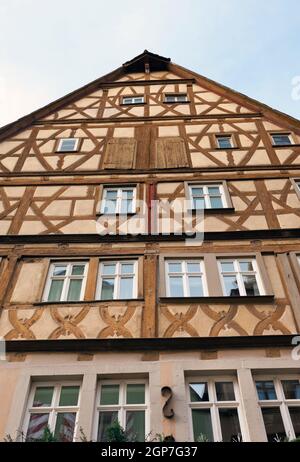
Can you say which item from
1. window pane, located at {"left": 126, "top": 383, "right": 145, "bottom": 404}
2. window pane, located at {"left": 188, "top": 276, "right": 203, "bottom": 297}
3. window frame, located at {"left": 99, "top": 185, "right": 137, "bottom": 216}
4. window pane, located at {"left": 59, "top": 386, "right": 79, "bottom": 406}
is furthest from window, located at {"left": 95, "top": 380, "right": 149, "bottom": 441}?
window frame, located at {"left": 99, "top": 185, "right": 137, "bottom": 216}

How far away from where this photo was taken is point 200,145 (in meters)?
13.2

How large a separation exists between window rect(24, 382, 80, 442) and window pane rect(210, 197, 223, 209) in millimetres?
5393

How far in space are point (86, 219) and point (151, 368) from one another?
4.35m

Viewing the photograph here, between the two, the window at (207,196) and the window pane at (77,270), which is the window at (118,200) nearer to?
the window at (207,196)

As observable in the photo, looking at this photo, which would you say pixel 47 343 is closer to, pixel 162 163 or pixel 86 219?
pixel 86 219

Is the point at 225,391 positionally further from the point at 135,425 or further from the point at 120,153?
the point at 120,153

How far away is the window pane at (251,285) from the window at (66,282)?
319 cm

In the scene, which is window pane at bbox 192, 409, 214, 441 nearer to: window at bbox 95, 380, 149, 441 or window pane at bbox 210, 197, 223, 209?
window at bbox 95, 380, 149, 441

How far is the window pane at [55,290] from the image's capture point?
28.8 feet

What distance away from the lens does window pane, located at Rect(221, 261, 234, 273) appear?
9292 millimetres

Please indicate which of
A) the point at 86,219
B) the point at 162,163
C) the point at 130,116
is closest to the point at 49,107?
the point at 130,116
